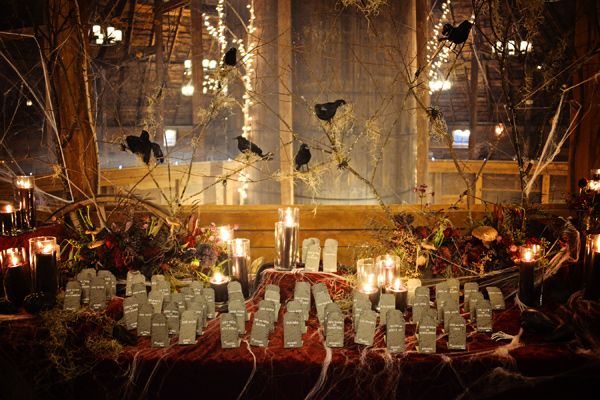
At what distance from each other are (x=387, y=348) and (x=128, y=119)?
12890 mm

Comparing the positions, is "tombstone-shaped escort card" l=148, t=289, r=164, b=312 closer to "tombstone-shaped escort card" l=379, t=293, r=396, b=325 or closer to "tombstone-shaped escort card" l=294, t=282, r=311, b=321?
"tombstone-shaped escort card" l=294, t=282, r=311, b=321

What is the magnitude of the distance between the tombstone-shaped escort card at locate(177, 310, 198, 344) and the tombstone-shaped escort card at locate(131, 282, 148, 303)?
0.83 feet

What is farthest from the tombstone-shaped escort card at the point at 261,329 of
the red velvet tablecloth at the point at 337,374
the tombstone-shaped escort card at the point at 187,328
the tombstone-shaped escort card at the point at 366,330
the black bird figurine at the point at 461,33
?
the black bird figurine at the point at 461,33

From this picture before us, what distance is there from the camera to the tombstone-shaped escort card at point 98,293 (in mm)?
2320

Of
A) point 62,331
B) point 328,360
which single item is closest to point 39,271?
point 62,331

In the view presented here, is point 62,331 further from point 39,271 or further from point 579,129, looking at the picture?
point 579,129

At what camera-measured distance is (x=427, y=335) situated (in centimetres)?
193

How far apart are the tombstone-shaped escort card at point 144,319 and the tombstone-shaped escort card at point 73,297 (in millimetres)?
336

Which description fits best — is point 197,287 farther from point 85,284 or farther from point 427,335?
point 427,335

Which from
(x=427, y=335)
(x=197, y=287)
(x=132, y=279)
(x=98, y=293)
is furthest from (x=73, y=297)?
(x=427, y=335)

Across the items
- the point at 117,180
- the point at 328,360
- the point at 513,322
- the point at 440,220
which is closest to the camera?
the point at 328,360

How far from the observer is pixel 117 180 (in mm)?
4945

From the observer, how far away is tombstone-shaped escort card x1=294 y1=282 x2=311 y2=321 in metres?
2.24

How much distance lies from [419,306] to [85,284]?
137 cm
